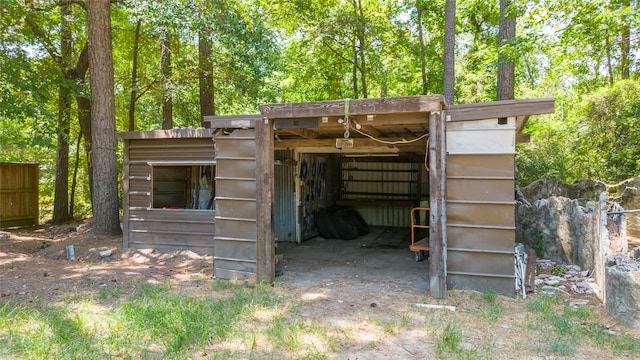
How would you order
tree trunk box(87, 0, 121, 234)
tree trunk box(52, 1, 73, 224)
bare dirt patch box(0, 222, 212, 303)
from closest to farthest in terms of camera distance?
bare dirt patch box(0, 222, 212, 303), tree trunk box(87, 0, 121, 234), tree trunk box(52, 1, 73, 224)

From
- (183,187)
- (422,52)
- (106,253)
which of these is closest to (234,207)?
(106,253)

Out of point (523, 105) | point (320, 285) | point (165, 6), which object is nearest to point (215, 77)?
point (165, 6)

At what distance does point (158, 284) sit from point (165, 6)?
616cm

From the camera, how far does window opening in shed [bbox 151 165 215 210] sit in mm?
9891

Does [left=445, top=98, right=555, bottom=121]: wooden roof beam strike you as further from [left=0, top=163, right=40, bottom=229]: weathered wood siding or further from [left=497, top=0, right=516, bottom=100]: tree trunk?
[left=0, top=163, right=40, bottom=229]: weathered wood siding

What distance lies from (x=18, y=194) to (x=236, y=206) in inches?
395

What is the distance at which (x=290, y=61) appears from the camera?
16.1 m

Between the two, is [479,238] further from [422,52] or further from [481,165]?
[422,52]

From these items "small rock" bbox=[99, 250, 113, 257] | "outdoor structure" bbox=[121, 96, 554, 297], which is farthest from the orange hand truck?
"small rock" bbox=[99, 250, 113, 257]

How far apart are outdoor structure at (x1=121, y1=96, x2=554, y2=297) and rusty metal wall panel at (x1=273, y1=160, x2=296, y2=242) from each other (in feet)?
1.26

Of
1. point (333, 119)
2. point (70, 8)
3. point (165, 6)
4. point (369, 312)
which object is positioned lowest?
point (369, 312)

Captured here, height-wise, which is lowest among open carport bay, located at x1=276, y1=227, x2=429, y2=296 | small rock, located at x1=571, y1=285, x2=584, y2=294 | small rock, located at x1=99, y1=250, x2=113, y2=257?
open carport bay, located at x1=276, y1=227, x2=429, y2=296

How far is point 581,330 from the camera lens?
4.36 m

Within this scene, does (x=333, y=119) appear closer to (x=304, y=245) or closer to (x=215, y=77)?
(x=304, y=245)
